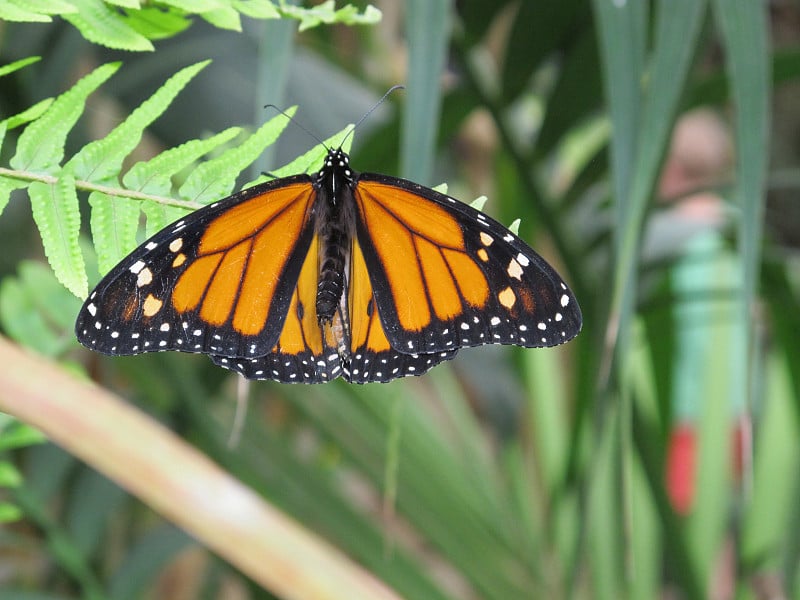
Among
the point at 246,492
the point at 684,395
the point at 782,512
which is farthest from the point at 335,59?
the point at 246,492

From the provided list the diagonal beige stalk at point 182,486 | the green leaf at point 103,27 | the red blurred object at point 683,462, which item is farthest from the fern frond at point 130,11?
the red blurred object at point 683,462

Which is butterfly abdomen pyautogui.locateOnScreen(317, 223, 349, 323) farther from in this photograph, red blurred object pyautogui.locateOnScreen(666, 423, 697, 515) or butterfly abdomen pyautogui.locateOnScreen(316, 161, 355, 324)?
red blurred object pyautogui.locateOnScreen(666, 423, 697, 515)

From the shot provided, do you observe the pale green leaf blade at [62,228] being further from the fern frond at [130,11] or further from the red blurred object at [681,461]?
the red blurred object at [681,461]

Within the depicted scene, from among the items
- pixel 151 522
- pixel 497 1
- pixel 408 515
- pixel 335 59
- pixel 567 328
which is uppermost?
pixel 335 59

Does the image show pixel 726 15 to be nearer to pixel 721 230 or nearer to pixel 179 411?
pixel 721 230

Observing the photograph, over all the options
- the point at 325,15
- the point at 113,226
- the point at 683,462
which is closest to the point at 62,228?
the point at 113,226

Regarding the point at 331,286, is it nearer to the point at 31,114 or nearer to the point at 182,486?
the point at 31,114

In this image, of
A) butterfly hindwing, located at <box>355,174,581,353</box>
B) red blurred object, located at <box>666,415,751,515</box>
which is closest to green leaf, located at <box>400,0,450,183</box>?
butterfly hindwing, located at <box>355,174,581,353</box>

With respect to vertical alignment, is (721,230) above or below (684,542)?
above

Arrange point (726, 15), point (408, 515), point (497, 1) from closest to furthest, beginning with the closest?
point (726, 15), point (497, 1), point (408, 515)
